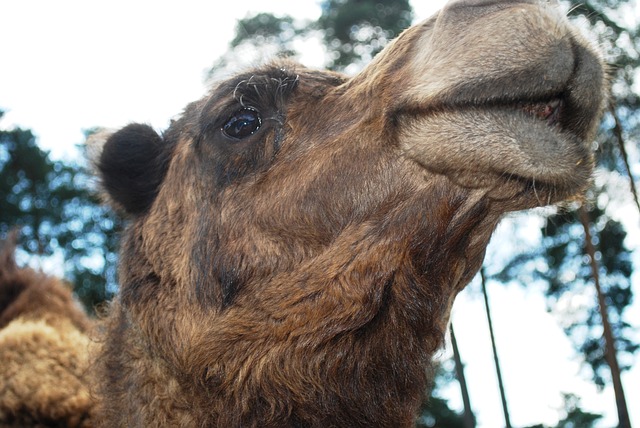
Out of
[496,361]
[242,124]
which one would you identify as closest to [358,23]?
[496,361]

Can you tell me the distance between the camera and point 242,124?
327cm

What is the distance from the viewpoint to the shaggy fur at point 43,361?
4.04 meters

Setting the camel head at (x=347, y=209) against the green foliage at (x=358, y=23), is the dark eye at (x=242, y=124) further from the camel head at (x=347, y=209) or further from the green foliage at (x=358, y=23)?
the green foliage at (x=358, y=23)

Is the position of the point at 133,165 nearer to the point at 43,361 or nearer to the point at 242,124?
the point at 242,124

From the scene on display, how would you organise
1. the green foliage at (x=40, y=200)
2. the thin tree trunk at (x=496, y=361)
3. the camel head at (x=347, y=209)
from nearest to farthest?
the camel head at (x=347, y=209) < the thin tree trunk at (x=496, y=361) < the green foliage at (x=40, y=200)

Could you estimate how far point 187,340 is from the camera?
3.04m

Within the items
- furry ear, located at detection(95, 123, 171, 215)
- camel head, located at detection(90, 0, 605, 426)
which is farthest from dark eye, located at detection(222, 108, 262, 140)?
furry ear, located at detection(95, 123, 171, 215)

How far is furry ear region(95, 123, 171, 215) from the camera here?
382cm

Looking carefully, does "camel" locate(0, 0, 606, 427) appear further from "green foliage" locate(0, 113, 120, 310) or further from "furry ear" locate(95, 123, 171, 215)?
"green foliage" locate(0, 113, 120, 310)

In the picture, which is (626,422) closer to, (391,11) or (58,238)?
(391,11)

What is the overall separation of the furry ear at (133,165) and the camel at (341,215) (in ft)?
0.72

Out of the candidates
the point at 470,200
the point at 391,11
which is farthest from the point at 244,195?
the point at 391,11

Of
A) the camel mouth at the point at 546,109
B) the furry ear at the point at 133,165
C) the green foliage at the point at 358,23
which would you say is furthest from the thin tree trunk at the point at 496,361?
the camel mouth at the point at 546,109

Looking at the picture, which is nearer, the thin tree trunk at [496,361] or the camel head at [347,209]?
the camel head at [347,209]
